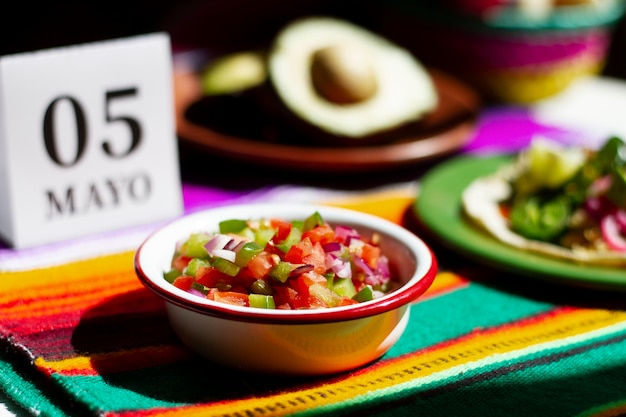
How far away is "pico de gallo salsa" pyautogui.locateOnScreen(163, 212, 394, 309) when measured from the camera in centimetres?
103

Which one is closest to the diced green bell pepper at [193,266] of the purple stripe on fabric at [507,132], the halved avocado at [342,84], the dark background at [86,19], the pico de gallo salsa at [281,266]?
the pico de gallo salsa at [281,266]

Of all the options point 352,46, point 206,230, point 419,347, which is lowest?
point 419,347

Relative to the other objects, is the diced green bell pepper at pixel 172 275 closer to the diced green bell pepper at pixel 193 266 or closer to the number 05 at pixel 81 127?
the diced green bell pepper at pixel 193 266

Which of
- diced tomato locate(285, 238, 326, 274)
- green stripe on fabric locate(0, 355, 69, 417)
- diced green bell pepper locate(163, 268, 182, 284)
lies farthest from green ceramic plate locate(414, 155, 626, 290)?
green stripe on fabric locate(0, 355, 69, 417)

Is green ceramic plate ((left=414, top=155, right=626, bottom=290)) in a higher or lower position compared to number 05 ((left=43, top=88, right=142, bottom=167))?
lower

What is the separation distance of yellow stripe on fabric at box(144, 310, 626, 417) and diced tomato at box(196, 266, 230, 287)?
6.0 inches

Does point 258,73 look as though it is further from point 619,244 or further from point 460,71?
point 619,244

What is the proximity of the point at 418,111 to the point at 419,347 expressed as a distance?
876 millimetres

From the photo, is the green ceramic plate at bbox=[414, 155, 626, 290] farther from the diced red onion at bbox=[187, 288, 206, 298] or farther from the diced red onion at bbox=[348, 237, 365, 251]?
the diced red onion at bbox=[187, 288, 206, 298]

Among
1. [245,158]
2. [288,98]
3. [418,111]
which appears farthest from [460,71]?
[245,158]

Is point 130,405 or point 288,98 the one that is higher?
point 288,98

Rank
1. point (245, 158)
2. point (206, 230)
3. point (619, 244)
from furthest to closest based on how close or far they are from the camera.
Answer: point (245, 158) → point (619, 244) → point (206, 230)

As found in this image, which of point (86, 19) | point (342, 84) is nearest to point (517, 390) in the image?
point (342, 84)

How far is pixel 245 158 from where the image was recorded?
5.66 ft
